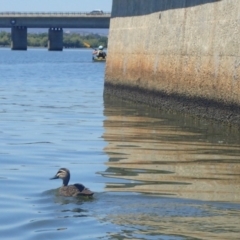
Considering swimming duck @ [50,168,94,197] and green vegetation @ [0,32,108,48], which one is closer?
swimming duck @ [50,168,94,197]

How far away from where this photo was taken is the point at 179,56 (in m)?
27.8

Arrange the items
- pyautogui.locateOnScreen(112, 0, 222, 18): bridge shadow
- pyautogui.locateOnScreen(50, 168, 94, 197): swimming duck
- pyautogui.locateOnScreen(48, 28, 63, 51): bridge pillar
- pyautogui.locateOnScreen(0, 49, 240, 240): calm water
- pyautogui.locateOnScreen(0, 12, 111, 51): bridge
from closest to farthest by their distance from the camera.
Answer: pyautogui.locateOnScreen(0, 49, 240, 240): calm water
pyautogui.locateOnScreen(50, 168, 94, 197): swimming duck
pyautogui.locateOnScreen(112, 0, 222, 18): bridge shadow
pyautogui.locateOnScreen(0, 12, 111, 51): bridge
pyautogui.locateOnScreen(48, 28, 63, 51): bridge pillar

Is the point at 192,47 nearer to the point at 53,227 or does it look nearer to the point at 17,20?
the point at 53,227

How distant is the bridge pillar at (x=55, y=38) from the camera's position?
13475cm

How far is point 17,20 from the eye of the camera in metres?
123

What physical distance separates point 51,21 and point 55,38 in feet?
61.6

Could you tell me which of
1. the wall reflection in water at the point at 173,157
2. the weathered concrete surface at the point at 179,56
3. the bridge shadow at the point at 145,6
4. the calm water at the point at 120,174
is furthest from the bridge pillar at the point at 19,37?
the wall reflection in water at the point at 173,157

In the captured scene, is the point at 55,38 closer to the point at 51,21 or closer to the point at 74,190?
the point at 51,21

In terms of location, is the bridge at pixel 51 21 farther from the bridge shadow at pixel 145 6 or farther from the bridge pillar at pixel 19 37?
the bridge shadow at pixel 145 6

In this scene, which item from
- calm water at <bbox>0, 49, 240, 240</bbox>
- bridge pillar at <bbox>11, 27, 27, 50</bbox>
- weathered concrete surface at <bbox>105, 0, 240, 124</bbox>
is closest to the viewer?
calm water at <bbox>0, 49, 240, 240</bbox>

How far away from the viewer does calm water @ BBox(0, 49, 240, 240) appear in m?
12.5

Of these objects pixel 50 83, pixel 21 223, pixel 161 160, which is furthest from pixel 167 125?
pixel 50 83

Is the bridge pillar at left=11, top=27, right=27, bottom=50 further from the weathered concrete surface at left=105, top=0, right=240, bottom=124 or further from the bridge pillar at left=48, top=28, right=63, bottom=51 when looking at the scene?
the weathered concrete surface at left=105, top=0, right=240, bottom=124

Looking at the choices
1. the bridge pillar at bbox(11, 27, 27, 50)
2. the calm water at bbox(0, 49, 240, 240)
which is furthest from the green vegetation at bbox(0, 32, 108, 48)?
the calm water at bbox(0, 49, 240, 240)
